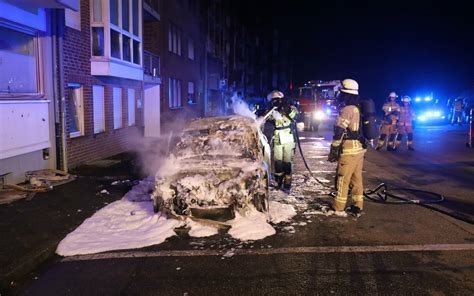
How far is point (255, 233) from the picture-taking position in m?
6.18

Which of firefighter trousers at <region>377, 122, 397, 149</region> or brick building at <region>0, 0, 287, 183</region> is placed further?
firefighter trousers at <region>377, 122, 397, 149</region>

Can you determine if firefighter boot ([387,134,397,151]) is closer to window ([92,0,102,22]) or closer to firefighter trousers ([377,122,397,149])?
firefighter trousers ([377,122,397,149])

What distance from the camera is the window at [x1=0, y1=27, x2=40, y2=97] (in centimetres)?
877

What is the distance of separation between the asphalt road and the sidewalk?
0.23m

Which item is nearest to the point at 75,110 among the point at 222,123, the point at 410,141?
the point at 222,123

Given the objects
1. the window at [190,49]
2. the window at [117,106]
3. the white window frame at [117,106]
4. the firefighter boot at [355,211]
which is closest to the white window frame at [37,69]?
the white window frame at [117,106]

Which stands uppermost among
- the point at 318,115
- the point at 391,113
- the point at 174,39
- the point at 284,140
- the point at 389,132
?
the point at 174,39

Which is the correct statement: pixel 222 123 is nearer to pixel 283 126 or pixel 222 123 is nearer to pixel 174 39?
pixel 283 126

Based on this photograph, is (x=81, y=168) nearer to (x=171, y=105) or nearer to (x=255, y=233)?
(x=255, y=233)

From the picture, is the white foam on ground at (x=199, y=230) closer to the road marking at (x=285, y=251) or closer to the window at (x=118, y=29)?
the road marking at (x=285, y=251)

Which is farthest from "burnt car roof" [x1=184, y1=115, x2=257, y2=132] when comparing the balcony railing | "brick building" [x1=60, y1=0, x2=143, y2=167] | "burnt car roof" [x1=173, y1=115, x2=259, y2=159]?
the balcony railing

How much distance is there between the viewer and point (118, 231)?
20.7 feet

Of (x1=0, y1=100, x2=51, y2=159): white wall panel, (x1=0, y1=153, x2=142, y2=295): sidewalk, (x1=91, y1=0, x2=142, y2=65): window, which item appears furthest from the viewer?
(x1=91, y1=0, x2=142, y2=65): window

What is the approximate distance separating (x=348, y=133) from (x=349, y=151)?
286 millimetres
